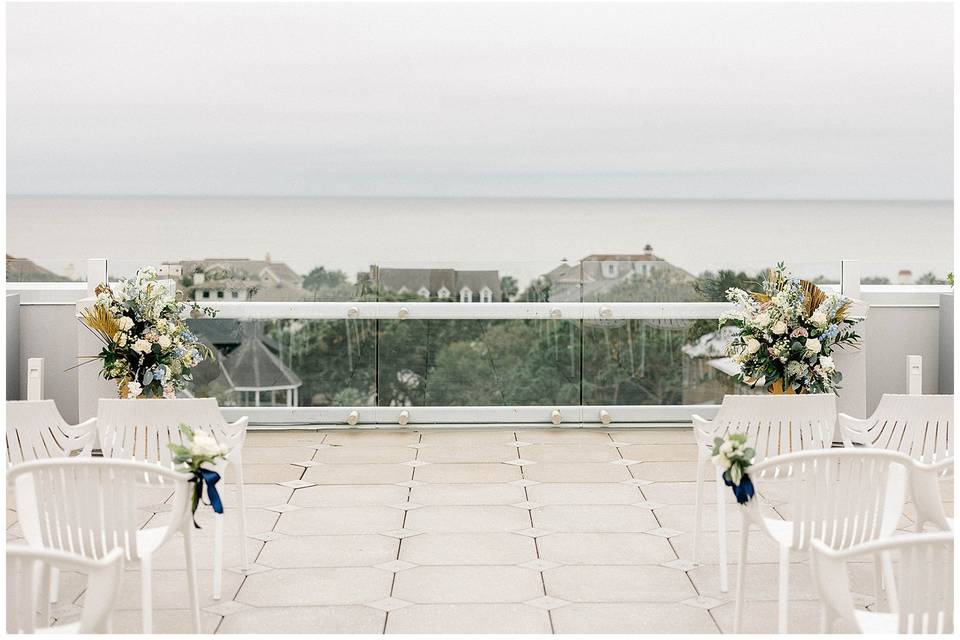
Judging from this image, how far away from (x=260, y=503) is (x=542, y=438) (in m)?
2.49

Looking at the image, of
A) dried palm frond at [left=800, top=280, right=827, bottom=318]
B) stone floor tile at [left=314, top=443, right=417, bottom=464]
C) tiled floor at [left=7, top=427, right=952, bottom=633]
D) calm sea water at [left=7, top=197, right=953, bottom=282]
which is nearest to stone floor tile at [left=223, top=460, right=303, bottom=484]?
tiled floor at [left=7, top=427, right=952, bottom=633]

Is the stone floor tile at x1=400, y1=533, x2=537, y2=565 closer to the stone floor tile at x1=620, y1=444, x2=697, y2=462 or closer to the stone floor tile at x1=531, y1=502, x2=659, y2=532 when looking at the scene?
the stone floor tile at x1=531, y1=502, x2=659, y2=532

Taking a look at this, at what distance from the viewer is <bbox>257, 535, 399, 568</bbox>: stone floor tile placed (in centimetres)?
479

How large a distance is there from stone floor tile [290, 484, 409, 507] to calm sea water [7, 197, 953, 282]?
2853 cm

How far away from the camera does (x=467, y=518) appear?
5.54 meters

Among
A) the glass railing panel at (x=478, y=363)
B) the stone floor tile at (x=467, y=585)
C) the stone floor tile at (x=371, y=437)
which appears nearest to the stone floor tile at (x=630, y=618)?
the stone floor tile at (x=467, y=585)

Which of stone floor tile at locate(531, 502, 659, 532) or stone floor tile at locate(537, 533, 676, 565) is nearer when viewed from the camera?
stone floor tile at locate(537, 533, 676, 565)

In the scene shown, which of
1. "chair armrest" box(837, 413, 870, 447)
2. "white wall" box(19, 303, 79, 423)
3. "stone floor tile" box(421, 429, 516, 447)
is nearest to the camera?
"chair armrest" box(837, 413, 870, 447)

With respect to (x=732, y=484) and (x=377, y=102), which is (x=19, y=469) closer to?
(x=732, y=484)

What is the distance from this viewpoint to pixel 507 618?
13.4 feet

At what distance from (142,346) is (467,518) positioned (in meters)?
1.96

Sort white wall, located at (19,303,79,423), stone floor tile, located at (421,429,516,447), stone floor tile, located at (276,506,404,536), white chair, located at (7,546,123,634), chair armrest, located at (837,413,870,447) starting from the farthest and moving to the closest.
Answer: white wall, located at (19,303,79,423) → stone floor tile, located at (421,429,516,447) → stone floor tile, located at (276,506,404,536) → chair armrest, located at (837,413,870,447) → white chair, located at (7,546,123,634)

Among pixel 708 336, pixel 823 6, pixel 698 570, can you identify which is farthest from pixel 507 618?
pixel 823 6

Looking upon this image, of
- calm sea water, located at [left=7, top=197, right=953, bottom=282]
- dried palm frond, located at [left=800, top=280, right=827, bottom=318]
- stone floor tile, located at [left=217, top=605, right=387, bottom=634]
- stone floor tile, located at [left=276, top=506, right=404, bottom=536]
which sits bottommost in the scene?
stone floor tile, located at [left=217, top=605, right=387, bottom=634]
